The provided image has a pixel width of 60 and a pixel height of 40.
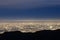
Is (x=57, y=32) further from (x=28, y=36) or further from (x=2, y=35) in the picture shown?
(x=2, y=35)

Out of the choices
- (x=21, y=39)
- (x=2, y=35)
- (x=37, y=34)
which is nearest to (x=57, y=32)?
(x=37, y=34)

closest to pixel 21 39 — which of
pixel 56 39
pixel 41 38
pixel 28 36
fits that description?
pixel 28 36

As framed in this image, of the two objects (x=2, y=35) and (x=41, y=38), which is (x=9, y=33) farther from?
(x=41, y=38)

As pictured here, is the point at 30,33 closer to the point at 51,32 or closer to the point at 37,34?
the point at 37,34

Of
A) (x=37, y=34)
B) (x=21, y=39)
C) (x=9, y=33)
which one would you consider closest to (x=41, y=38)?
(x=37, y=34)
